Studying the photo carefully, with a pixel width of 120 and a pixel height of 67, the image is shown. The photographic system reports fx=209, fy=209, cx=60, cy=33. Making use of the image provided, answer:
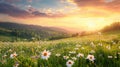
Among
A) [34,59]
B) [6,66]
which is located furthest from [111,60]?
[6,66]

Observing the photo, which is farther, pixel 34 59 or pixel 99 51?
pixel 99 51

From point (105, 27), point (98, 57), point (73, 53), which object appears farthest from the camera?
point (105, 27)

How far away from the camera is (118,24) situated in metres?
91.0

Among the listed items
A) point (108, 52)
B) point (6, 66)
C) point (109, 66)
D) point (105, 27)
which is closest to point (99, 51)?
point (108, 52)

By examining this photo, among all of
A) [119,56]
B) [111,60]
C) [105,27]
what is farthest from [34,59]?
[105,27]

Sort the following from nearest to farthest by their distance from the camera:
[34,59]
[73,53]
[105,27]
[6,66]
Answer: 1. [34,59]
2. [6,66]
3. [73,53]
4. [105,27]

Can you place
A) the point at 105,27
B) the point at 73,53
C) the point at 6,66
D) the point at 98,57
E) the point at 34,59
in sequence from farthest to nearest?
1. the point at 105,27
2. the point at 73,53
3. the point at 98,57
4. the point at 6,66
5. the point at 34,59

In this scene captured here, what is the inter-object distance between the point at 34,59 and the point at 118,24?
9023 cm

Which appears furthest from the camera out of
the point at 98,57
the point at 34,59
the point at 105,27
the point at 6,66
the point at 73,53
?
the point at 105,27

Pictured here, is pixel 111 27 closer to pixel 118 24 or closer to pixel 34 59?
pixel 118 24

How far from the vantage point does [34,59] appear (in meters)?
4.74

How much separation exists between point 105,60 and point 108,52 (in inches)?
29.1

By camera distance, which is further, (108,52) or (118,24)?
(118,24)

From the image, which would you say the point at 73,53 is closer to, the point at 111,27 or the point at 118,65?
the point at 118,65
